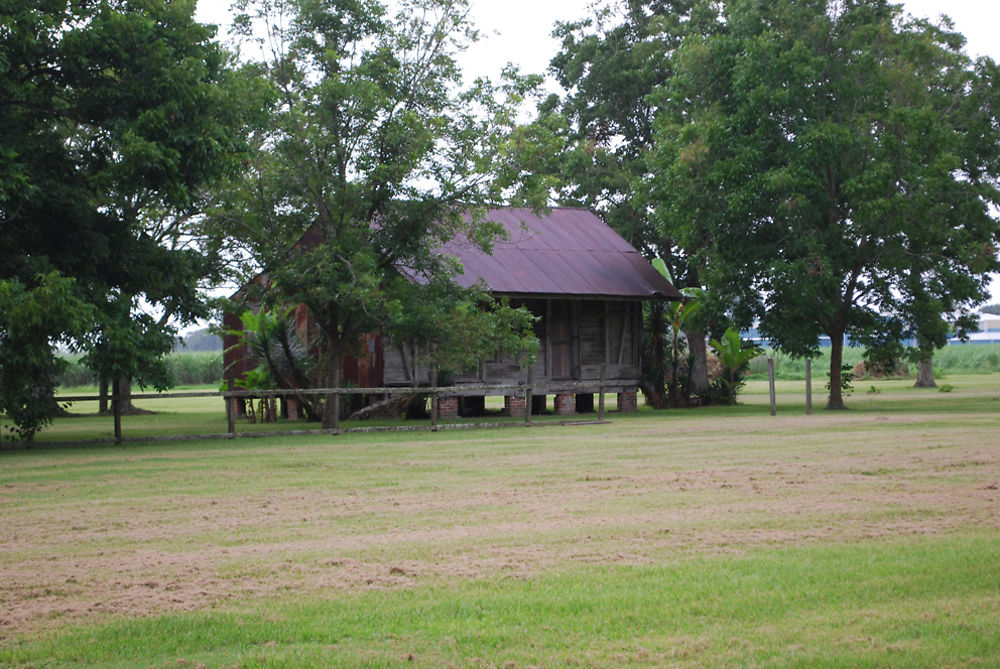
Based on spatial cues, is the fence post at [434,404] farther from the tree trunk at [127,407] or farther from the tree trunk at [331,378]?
the tree trunk at [127,407]

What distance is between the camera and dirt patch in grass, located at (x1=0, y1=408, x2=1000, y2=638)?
8.42 m

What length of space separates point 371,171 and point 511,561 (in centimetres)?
1642

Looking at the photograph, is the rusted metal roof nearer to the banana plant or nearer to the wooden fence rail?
the wooden fence rail

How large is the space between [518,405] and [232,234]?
11.1 m

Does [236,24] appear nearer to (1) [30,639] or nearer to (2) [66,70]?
(2) [66,70]

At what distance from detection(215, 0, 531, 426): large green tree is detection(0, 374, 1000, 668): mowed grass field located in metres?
7.48

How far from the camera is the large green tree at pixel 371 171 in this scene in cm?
2383

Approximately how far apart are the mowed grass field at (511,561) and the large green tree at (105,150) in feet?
12.6

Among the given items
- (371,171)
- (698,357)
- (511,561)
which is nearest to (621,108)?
(698,357)

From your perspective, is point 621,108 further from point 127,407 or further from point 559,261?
point 127,407

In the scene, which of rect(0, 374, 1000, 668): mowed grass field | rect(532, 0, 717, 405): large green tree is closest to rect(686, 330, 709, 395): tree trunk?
rect(532, 0, 717, 405): large green tree

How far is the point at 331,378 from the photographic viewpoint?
25906mm

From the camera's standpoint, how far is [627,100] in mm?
43094

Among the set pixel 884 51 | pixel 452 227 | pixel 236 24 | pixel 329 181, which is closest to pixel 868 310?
pixel 884 51
